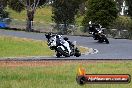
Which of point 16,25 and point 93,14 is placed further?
point 16,25

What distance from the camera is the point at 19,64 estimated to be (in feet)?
61.5

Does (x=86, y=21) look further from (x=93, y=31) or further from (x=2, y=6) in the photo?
(x=2, y=6)

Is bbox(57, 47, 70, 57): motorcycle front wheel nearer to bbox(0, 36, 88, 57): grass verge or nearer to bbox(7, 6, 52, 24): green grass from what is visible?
bbox(0, 36, 88, 57): grass verge

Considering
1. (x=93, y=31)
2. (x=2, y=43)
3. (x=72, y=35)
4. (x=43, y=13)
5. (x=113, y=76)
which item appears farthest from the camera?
(x=43, y=13)

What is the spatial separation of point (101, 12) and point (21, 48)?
19337mm

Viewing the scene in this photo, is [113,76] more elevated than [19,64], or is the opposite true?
[113,76]

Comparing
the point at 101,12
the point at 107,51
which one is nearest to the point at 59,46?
the point at 107,51

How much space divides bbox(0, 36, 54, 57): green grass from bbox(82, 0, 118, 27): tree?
574 inches

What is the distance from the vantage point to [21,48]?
1264 inches

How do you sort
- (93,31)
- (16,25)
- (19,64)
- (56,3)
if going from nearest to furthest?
(19,64)
(93,31)
(16,25)
(56,3)

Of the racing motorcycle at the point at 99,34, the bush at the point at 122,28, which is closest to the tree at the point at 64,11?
the bush at the point at 122,28

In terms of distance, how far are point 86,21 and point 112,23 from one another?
2.91 metres

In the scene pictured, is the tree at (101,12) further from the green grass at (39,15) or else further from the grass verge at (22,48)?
the green grass at (39,15)

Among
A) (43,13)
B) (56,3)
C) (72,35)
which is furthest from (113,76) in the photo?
(43,13)
